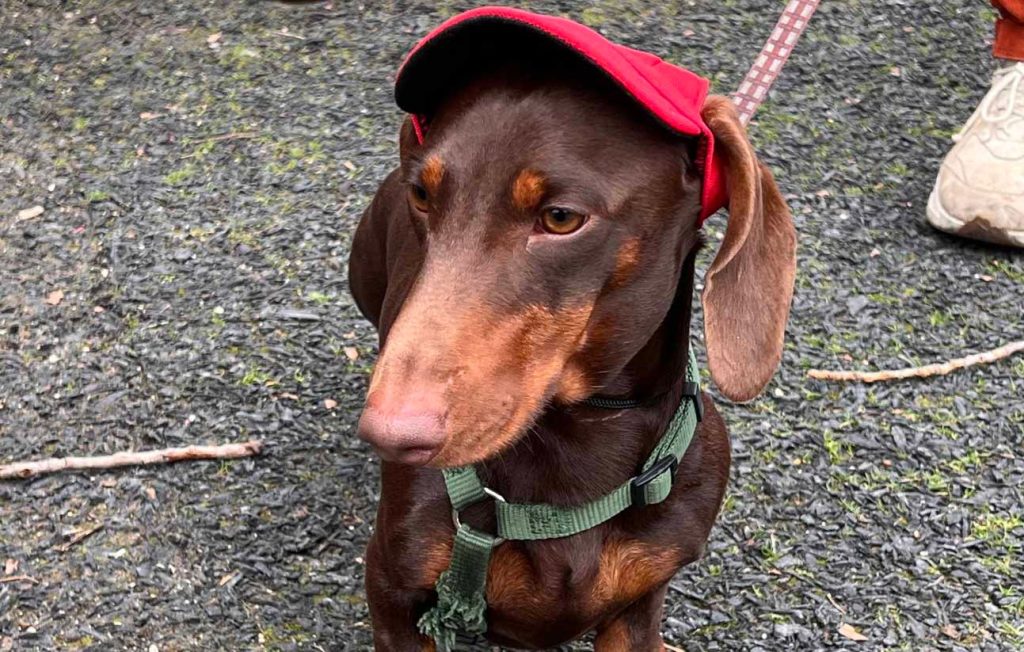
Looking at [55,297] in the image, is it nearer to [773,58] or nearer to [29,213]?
[29,213]

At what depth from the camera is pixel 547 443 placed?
271cm

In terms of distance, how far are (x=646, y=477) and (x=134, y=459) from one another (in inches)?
75.2

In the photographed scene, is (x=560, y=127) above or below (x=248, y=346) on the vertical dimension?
above

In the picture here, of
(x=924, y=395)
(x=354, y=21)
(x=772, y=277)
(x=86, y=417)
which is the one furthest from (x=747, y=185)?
(x=354, y=21)

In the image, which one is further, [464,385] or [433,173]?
[433,173]

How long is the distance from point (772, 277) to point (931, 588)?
1650mm

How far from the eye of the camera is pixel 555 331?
2.28 metres

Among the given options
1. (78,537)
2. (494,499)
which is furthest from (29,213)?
(494,499)

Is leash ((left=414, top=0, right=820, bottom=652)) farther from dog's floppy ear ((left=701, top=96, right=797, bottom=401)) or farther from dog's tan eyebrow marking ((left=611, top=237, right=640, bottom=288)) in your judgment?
dog's tan eyebrow marking ((left=611, top=237, right=640, bottom=288))

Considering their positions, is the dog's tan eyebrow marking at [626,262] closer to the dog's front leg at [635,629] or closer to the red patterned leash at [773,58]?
the red patterned leash at [773,58]

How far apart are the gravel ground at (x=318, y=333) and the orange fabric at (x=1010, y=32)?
0.78 metres

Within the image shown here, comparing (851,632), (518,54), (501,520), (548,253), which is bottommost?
(851,632)

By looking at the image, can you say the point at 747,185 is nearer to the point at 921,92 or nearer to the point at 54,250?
the point at 54,250

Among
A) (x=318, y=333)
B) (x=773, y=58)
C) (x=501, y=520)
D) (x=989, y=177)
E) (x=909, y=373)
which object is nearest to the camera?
(x=501, y=520)
